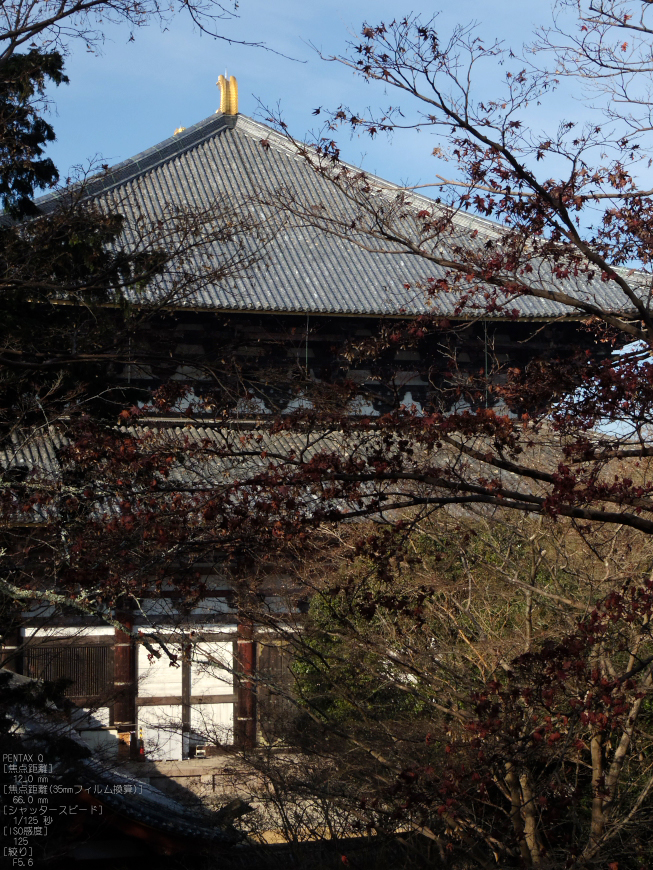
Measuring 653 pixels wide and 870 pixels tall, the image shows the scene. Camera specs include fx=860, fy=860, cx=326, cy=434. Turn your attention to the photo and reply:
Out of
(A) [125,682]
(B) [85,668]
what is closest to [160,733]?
A: (A) [125,682]

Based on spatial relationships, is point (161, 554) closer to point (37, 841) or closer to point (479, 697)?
point (479, 697)

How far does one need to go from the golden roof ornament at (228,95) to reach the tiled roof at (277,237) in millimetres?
224

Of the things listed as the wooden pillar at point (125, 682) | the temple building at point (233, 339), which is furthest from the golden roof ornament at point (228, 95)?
the wooden pillar at point (125, 682)

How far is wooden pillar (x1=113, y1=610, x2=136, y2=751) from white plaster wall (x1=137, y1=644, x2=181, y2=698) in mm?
110

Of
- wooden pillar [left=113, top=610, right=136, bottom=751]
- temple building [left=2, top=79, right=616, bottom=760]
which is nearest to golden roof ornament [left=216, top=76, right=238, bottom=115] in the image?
temple building [left=2, top=79, right=616, bottom=760]

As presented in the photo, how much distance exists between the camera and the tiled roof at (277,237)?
50.8 ft

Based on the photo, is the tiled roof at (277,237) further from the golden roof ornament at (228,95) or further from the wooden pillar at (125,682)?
the wooden pillar at (125,682)

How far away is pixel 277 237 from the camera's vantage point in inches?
683

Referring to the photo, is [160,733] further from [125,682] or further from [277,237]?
[277,237]

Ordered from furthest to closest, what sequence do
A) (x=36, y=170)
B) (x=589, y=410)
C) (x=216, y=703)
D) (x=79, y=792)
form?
(x=216, y=703), (x=36, y=170), (x=79, y=792), (x=589, y=410)

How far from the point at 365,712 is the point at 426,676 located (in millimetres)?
601

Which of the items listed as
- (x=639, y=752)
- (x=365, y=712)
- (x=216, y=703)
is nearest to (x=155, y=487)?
(x=365, y=712)

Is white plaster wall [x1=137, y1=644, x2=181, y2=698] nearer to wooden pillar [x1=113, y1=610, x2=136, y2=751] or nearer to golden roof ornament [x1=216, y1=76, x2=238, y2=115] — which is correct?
wooden pillar [x1=113, y1=610, x2=136, y2=751]

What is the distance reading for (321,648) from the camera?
31.4 ft
